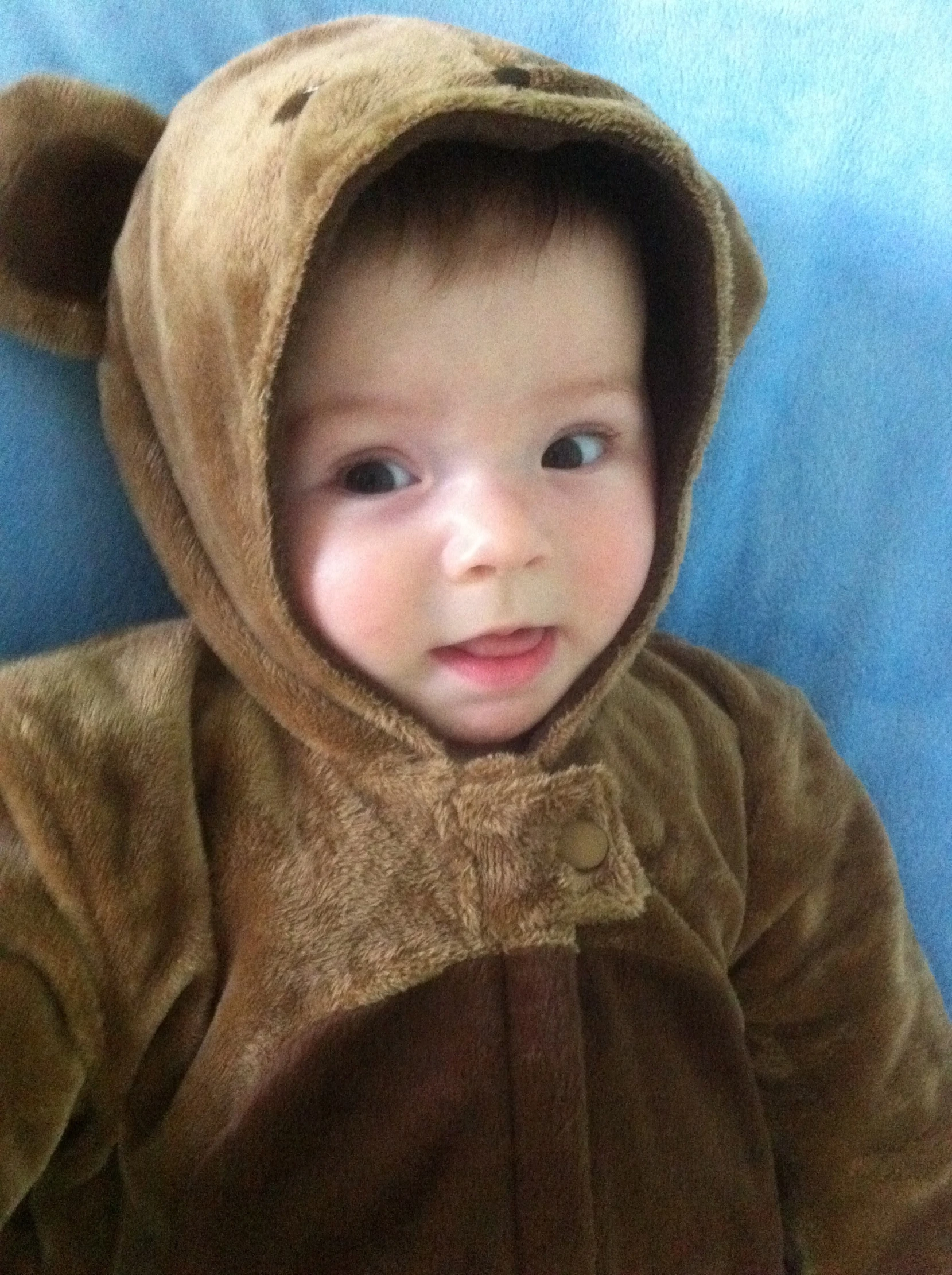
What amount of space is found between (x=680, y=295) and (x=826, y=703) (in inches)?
14.0

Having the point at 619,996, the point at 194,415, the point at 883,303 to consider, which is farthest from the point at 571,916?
the point at 883,303

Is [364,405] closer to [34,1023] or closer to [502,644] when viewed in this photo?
[502,644]

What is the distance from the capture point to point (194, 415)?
0.57 meters

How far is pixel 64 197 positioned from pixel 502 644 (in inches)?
12.8

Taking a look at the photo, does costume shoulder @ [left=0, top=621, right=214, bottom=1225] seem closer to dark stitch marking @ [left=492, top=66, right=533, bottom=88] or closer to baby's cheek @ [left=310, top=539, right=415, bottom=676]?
baby's cheek @ [left=310, top=539, right=415, bottom=676]

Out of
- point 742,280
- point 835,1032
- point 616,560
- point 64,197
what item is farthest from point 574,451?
point 835,1032

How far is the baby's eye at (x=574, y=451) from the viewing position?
24.7 inches

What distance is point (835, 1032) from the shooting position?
2.54 ft

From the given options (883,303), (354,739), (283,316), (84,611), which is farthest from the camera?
(883,303)

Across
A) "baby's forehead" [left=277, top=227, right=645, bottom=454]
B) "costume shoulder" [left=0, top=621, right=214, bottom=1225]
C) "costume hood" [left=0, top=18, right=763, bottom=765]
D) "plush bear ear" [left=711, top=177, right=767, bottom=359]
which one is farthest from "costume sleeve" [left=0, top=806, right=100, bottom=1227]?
"plush bear ear" [left=711, top=177, right=767, bottom=359]

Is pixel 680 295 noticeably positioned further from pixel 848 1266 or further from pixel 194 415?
pixel 848 1266

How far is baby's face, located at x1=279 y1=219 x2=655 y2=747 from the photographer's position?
22.0 inches

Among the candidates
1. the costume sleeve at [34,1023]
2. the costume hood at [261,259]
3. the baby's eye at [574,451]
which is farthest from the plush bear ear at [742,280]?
the costume sleeve at [34,1023]

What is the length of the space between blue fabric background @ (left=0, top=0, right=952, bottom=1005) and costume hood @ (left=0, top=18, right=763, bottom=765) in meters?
0.15
